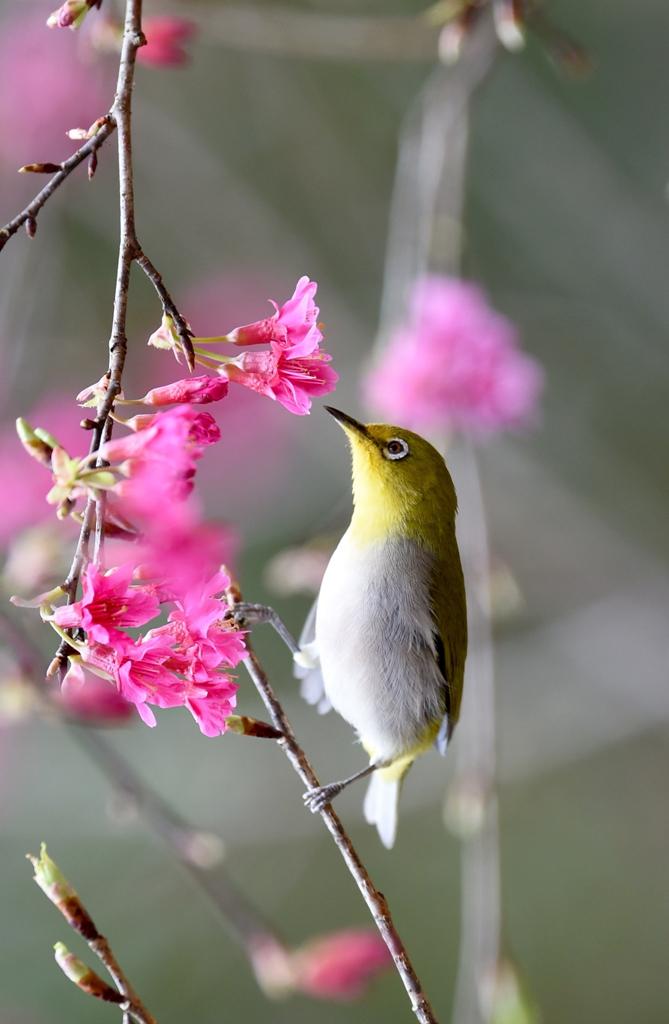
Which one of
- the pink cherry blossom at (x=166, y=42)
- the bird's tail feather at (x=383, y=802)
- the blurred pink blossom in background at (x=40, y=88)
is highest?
the blurred pink blossom in background at (x=40, y=88)

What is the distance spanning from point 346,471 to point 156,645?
244 cm

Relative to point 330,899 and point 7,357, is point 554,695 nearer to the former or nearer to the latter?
point 330,899

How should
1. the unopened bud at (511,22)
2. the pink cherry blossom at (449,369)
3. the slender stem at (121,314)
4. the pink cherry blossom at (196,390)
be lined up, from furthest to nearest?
the pink cherry blossom at (449,369) < the unopened bud at (511,22) < the pink cherry blossom at (196,390) < the slender stem at (121,314)

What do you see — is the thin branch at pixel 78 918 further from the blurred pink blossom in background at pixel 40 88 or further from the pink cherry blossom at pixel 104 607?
the blurred pink blossom in background at pixel 40 88

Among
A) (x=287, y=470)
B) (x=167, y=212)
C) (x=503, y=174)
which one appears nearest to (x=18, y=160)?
(x=167, y=212)

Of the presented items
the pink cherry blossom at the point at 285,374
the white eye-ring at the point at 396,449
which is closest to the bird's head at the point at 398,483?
the white eye-ring at the point at 396,449

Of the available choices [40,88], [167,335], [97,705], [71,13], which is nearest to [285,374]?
[167,335]

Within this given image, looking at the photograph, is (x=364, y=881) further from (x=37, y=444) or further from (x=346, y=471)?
(x=346, y=471)

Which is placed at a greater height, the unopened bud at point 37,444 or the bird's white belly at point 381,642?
the bird's white belly at point 381,642

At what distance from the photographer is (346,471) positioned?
3287 mm

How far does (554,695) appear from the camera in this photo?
359 centimetres

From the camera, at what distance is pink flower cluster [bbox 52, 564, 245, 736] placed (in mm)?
804

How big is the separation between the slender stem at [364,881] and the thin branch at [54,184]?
39cm

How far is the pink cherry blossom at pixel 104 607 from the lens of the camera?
2.60 ft
